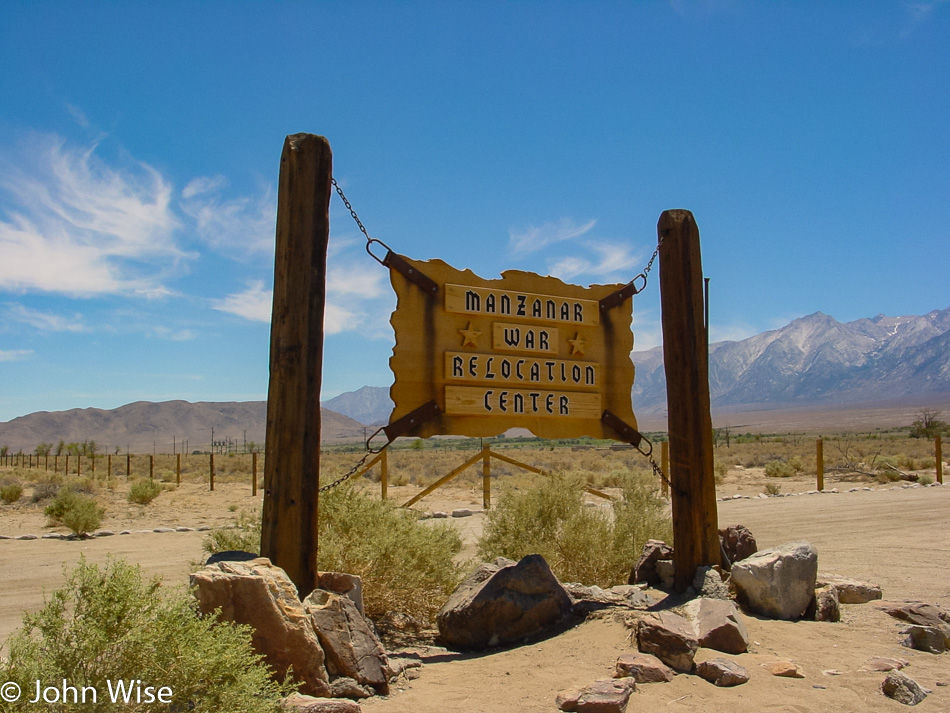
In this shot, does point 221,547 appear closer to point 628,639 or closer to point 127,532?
point 628,639

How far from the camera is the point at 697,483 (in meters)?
7.38

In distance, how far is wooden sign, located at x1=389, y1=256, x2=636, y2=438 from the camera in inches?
270

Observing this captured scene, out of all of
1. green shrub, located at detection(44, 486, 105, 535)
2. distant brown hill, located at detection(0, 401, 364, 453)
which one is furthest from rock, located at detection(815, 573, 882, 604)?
distant brown hill, located at detection(0, 401, 364, 453)

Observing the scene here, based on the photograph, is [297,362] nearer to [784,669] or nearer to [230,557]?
[230,557]

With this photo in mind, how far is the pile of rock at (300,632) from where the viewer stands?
4.44m

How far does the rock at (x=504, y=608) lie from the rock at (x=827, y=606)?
2.21 metres

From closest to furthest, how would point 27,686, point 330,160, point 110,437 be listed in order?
point 27,686
point 330,160
point 110,437

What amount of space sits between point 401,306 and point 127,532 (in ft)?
34.6

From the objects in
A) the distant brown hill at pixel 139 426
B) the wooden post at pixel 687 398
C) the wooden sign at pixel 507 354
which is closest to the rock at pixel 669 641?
the wooden post at pixel 687 398

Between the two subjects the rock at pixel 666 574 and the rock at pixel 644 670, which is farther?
the rock at pixel 666 574

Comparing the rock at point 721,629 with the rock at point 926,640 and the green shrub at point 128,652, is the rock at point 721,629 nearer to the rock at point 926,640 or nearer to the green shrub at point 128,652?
the rock at point 926,640

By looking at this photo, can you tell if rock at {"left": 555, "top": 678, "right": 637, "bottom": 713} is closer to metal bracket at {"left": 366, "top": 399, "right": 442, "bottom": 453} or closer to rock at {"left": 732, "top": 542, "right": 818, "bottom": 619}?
rock at {"left": 732, "top": 542, "right": 818, "bottom": 619}

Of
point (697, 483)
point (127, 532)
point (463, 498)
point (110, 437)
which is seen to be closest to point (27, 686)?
point (697, 483)

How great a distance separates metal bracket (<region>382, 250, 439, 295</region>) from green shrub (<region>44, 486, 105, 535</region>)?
11.0 metres
